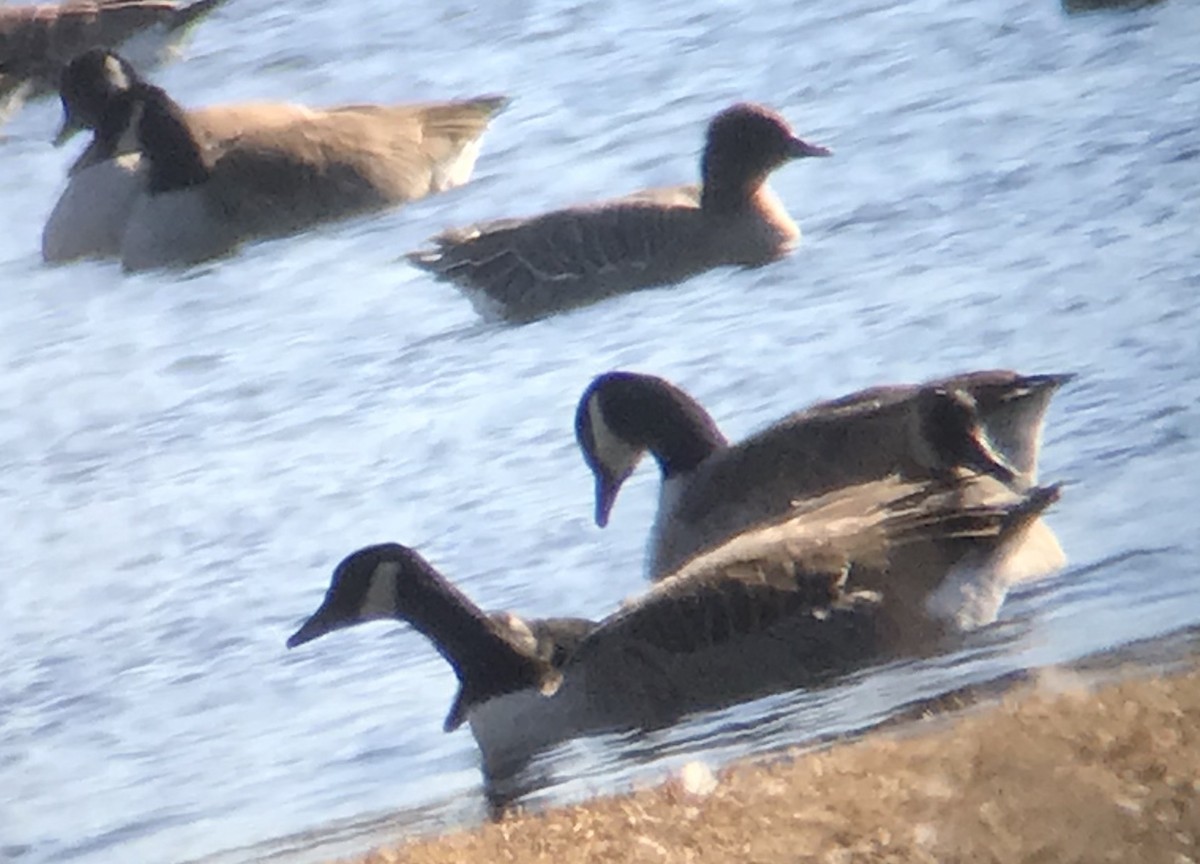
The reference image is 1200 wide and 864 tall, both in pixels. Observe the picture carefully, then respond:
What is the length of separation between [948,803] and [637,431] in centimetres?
402

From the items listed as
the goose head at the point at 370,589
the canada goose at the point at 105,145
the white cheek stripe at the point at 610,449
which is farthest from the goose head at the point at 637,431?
the canada goose at the point at 105,145

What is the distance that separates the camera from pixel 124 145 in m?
16.5

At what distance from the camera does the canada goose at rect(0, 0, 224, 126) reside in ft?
61.2

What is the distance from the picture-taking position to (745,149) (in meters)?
13.6

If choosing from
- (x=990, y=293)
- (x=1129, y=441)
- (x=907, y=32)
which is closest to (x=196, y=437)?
(x=990, y=293)

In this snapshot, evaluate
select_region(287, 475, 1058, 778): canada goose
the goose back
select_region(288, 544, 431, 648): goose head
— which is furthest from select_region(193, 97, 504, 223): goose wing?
select_region(287, 475, 1058, 778): canada goose

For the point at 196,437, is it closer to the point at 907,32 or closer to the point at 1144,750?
the point at 907,32

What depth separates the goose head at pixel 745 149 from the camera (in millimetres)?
13508

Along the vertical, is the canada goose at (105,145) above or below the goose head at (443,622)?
below

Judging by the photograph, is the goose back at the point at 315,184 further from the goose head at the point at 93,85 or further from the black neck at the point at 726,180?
the black neck at the point at 726,180

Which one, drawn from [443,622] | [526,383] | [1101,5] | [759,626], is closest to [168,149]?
[526,383]

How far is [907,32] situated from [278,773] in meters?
8.09

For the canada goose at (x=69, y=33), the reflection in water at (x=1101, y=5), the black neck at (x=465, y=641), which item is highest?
the black neck at (x=465, y=641)

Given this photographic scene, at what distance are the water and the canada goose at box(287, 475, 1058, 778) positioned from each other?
0.13 m
